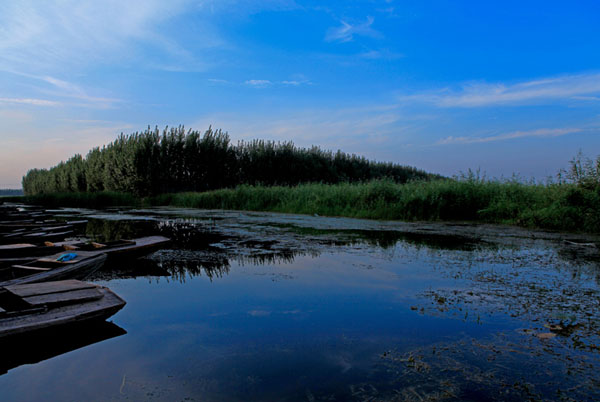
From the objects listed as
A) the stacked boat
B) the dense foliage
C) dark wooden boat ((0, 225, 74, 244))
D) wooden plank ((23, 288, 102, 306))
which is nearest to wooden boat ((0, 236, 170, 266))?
the stacked boat

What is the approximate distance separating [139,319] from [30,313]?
914 millimetres

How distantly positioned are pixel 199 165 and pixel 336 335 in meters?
31.7

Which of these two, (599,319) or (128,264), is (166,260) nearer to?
(128,264)

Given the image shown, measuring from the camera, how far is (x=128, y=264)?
6.78 m

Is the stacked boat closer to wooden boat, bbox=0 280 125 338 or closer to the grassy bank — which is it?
wooden boat, bbox=0 280 125 338

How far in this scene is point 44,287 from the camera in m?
4.19

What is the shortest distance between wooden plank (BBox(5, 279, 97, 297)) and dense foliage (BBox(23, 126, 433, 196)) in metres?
28.4

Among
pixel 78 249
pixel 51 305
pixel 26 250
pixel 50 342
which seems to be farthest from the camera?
pixel 78 249

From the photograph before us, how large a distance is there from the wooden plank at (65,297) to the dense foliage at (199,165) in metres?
28.7

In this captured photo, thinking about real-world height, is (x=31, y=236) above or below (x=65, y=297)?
above

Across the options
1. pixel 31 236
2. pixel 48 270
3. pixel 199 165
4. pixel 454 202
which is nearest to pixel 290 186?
pixel 199 165

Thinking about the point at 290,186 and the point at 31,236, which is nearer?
the point at 31,236

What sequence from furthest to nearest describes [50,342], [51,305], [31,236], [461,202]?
[461,202]
[31,236]
[51,305]
[50,342]

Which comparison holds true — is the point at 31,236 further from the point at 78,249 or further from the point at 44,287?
the point at 44,287
